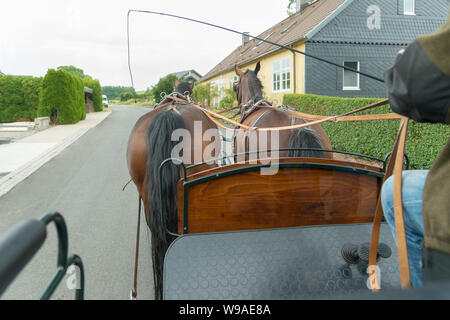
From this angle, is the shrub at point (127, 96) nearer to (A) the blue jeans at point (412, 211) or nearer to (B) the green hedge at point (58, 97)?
(B) the green hedge at point (58, 97)

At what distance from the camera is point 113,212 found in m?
5.28

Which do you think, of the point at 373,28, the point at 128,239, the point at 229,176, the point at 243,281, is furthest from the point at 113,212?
the point at 373,28

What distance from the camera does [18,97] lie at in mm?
23859

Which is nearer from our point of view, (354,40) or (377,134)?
(377,134)

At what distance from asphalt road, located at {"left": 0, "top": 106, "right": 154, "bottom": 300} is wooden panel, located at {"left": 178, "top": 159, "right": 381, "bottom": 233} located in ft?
4.46

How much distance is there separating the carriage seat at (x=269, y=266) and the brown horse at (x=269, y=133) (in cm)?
95

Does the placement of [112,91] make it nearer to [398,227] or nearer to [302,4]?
[302,4]

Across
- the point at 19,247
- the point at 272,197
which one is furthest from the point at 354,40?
the point at 19,247

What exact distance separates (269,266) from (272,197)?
19.6 inches

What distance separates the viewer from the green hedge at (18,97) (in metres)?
23.5

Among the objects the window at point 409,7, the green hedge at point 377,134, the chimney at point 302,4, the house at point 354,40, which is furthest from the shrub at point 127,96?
the green hedge at point 377,134

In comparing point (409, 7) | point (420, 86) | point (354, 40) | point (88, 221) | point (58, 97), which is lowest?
point (88, 221)

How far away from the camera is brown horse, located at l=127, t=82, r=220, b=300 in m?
2.74

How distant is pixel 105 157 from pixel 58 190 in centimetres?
371
